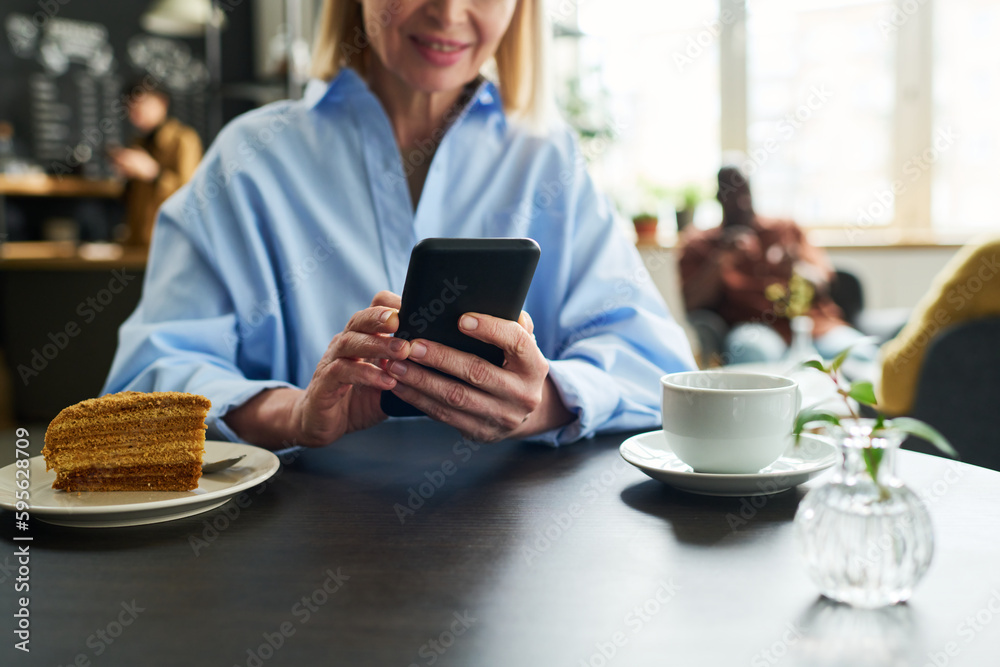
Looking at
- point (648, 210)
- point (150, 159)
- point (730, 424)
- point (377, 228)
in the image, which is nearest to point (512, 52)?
point (377, 228)

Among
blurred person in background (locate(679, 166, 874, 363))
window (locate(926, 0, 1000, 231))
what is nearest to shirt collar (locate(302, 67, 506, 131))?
blurred person in background (locate(679, 166, 874, 363))

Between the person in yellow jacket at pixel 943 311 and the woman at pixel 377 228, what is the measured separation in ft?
2.95

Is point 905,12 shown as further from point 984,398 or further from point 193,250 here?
point 193,250

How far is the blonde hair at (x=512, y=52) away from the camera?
130 cm

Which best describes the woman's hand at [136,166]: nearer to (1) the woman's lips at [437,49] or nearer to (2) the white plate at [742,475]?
(1) the woman's lips at [437,49]

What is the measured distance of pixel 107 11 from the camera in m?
5.76

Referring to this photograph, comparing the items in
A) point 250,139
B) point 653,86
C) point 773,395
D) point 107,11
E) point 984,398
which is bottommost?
point 984,398

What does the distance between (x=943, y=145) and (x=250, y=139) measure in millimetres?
4597

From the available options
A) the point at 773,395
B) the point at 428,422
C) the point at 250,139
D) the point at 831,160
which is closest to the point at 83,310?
the point at 250,139

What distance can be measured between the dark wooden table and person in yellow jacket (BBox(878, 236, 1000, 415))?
1.11 m

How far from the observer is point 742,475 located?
0.67 metres

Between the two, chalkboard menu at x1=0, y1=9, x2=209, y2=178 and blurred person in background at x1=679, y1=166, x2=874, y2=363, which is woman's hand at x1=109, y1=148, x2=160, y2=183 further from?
blurred person in background at x1=679, y1=166, x2=874, y2=363

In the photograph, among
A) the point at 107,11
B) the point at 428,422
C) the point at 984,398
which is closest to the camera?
the point at 428,422

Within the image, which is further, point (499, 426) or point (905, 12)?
point (905, 12)
